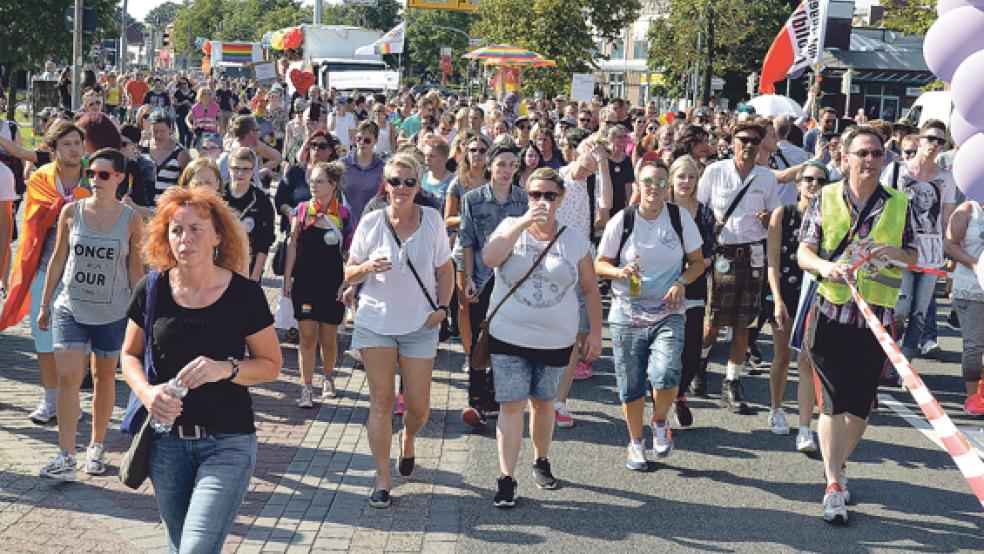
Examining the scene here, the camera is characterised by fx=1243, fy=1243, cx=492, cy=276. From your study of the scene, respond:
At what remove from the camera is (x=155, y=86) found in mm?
26641

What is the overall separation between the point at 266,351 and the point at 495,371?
239cm

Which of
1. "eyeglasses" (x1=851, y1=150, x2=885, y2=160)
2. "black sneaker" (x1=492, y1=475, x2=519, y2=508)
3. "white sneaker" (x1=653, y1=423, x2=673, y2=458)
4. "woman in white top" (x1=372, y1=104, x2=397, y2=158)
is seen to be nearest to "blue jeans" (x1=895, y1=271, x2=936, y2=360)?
"white sneaker" (x1=653, y1=423, x2=673, y2=458)

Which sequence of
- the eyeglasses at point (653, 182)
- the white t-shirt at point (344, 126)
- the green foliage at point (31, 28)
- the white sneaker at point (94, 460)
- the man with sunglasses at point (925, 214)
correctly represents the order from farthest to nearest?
the green foliage at point (31, 28) → the white t-shirt at point (344, 126) → the man with sunglasses at point (925, 214) → the eyeglasses at point (653, 182) → the white sneaker at point (94, 460)

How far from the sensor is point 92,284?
6.81m

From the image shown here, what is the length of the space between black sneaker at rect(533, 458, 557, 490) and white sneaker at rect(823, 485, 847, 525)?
150cm

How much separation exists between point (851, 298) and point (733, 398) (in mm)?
2675

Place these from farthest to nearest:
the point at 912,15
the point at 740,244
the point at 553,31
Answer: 1. the point at 553,31
2. the point at 912,15
3. the point at 740,244

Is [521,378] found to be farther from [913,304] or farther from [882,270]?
[913,304]

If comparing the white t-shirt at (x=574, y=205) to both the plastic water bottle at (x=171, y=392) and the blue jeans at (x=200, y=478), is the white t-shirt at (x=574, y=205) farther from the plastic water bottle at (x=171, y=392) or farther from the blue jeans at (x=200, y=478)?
the plastic water bottle at (x=171, y=392)

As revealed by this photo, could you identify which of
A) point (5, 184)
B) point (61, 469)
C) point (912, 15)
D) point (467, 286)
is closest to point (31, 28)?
point (912, 15)

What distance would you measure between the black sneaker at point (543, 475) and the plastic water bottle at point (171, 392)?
3130 mm

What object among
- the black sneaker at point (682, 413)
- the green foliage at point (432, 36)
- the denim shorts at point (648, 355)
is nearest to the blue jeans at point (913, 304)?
the black sneaker at point (682, 413)

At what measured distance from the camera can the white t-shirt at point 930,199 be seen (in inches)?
365

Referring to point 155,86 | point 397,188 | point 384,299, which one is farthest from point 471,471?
point 155,86
